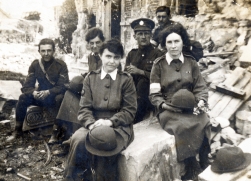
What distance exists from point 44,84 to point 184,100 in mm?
2373

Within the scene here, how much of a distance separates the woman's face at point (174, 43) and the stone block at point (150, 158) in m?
0.95

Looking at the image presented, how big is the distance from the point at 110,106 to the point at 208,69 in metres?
2.86

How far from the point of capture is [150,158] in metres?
2.71

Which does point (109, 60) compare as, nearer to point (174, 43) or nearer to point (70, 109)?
point (174, 43)

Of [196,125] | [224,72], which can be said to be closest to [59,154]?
[196,125]

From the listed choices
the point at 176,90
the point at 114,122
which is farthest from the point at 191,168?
the point at 114,122

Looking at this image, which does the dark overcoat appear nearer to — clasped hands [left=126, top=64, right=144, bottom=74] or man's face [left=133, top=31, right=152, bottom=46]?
clasped hands [left=126, top=64, right=144, bottom=74]

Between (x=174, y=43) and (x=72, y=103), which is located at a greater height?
(x=174, y=43)

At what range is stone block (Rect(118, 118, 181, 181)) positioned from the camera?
2.61m

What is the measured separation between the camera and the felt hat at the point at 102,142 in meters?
2.47

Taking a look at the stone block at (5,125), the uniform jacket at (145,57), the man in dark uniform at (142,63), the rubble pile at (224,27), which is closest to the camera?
the man in dark uniform at (142,63)

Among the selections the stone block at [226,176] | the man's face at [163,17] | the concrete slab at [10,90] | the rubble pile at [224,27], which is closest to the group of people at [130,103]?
the man's face at [163,17]

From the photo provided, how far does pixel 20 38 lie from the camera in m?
6.09

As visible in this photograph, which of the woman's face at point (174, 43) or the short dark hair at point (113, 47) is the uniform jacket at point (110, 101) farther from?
the woman's face at point (174, 43)
